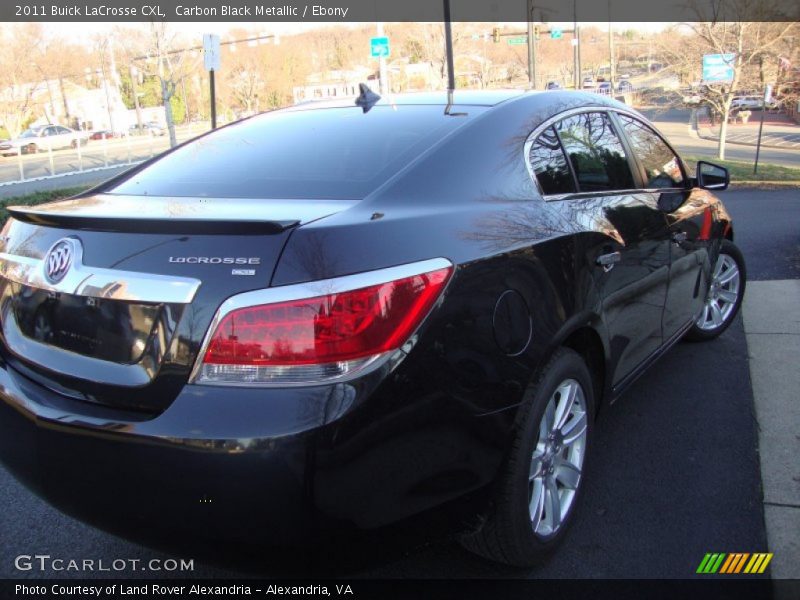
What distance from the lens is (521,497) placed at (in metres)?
2.28

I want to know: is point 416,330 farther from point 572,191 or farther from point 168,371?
point 572,191

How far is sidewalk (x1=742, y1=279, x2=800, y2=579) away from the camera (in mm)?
2648

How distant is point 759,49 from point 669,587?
23.2m

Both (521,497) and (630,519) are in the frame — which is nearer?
(521,497)

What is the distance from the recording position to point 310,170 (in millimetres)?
2549

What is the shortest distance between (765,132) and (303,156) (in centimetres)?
3722

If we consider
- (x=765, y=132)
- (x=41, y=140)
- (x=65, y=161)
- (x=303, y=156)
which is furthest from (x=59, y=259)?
(x=41, y=140)

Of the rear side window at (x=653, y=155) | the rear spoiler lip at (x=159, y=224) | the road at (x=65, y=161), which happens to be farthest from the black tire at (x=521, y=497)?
the road at (x=65, y=161)

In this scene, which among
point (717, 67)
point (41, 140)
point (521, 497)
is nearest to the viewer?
point (521, 497)

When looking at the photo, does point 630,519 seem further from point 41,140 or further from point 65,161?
point 41,140

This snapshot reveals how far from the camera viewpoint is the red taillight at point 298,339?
1.77m

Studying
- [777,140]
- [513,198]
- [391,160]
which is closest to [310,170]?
[391,160]

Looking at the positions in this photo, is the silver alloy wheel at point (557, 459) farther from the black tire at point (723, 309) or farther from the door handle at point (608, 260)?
the black tire at point (723, 309)

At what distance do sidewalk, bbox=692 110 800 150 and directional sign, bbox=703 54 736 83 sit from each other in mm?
7473
